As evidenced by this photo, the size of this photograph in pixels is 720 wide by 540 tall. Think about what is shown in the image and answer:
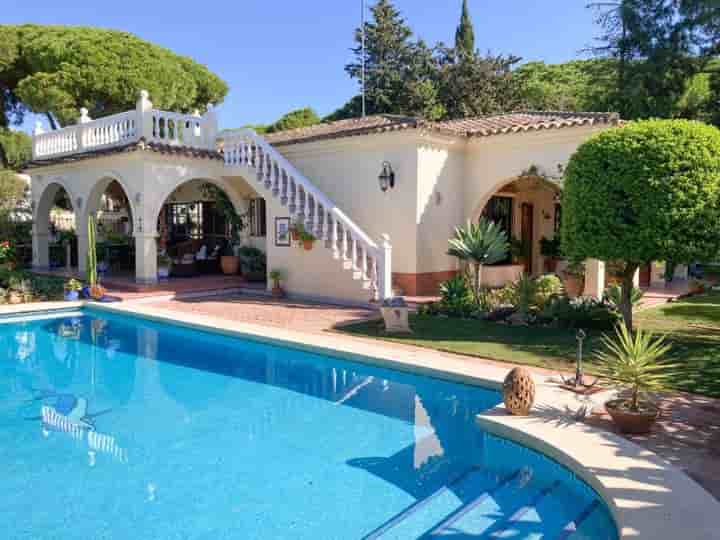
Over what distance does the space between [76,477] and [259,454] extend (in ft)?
5.87

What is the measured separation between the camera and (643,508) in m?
4.21

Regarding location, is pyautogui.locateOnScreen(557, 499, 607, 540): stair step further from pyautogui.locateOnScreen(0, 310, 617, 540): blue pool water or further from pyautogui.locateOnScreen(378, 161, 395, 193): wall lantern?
pyautogui.locateOnScreen(378, 161, 395, 193): wall lantern

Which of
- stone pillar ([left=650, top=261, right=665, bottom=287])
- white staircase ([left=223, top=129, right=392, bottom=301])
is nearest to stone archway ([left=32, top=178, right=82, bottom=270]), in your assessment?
white staircase ([left=223, top=129, right=392, bottom=301])

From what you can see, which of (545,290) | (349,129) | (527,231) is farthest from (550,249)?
(349,129)

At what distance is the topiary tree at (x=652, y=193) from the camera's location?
8.63m

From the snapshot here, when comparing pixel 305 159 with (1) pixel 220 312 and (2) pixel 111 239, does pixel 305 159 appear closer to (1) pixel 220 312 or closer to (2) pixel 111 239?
(1) pixel 220 312

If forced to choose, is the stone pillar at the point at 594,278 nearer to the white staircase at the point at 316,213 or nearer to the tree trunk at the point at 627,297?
the tree trunk at the point at 627,297

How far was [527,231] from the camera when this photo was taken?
18.1 meters

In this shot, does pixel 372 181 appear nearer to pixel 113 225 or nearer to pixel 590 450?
pixel 590 450

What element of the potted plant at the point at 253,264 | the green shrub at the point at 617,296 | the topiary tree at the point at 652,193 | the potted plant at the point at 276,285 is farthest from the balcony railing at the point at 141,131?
the green shrub at the point at 617,296

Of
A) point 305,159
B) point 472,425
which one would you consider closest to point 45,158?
point 305,159

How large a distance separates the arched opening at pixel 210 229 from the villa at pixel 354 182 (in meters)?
0.12

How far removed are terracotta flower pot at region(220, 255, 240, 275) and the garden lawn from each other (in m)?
9.00

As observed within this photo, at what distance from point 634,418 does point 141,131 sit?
48.5 feet
